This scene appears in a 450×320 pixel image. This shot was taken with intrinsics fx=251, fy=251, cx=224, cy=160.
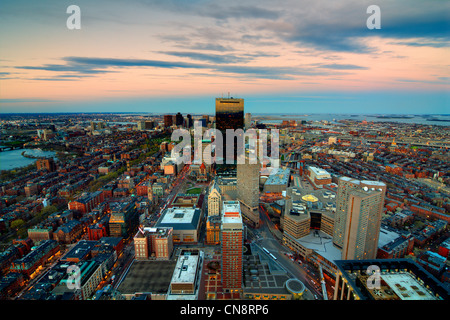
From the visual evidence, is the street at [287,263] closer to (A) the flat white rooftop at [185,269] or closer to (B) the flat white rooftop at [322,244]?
(B) the flat white rooftop at [322,244]

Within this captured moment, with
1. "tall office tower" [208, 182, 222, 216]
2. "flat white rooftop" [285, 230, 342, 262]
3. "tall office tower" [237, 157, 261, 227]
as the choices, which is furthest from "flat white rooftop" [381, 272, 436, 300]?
"tall office tower" [208, 182, 222, 216]

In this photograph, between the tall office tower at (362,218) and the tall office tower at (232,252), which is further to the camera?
the tall office tower at (362,218)

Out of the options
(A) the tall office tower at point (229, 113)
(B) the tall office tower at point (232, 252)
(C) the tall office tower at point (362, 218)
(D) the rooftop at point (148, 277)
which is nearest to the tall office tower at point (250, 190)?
(B) the tall office tower at point (232, 252)

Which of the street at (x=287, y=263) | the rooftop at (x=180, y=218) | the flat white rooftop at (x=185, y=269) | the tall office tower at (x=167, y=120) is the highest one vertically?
the tall office tower at (x=167, y=120)

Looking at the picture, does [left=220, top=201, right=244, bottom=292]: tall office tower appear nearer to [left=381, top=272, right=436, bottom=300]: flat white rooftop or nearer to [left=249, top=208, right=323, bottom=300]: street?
[left=249, top=208, right=323, bottom=300]: street

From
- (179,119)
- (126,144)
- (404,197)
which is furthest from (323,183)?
(179,119)

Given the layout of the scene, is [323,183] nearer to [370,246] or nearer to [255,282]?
[370,246]
